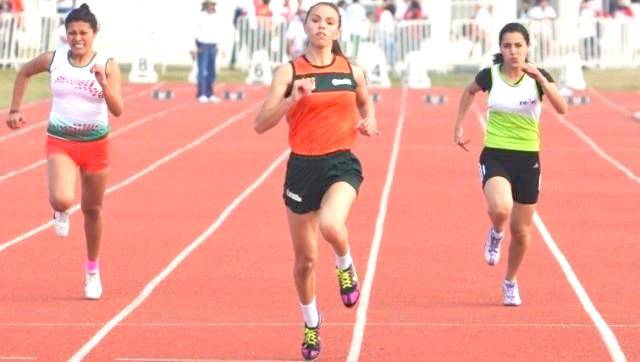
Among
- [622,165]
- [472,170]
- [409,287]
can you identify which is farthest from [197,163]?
[409,287]

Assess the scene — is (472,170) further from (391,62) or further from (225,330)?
(391,62)

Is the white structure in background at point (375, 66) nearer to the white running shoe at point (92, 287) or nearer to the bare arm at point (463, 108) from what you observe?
the bare arm at point (463, 108)

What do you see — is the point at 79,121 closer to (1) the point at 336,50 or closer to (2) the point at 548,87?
(1) the point at 336,50

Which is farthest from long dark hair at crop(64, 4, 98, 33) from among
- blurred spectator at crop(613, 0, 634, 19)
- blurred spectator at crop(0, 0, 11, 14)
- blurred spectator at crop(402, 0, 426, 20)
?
blurred spectator at crop(613, 0, 634, 19)

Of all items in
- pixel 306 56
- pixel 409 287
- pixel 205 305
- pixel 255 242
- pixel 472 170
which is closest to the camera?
pixel 306 56

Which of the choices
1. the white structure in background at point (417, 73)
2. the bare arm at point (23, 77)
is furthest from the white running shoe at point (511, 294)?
the white structure in background at point (417, 73)

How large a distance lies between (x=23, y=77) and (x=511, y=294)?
11.2 feet

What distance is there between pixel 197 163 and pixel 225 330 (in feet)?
39.8

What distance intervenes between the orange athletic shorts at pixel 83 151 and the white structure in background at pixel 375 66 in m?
27.0

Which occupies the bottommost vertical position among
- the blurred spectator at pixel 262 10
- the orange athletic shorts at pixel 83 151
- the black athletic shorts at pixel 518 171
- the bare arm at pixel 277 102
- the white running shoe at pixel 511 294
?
the blurred spectator at pixel 262 10

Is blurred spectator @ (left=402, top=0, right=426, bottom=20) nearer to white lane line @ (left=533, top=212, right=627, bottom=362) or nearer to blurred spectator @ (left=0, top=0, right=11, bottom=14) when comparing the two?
blurred spectator @ (left=0, top=0, right=11, bottom=14)

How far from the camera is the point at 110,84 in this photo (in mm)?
12188

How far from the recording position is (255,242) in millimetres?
15852

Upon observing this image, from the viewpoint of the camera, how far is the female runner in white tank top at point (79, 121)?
12273 mm
